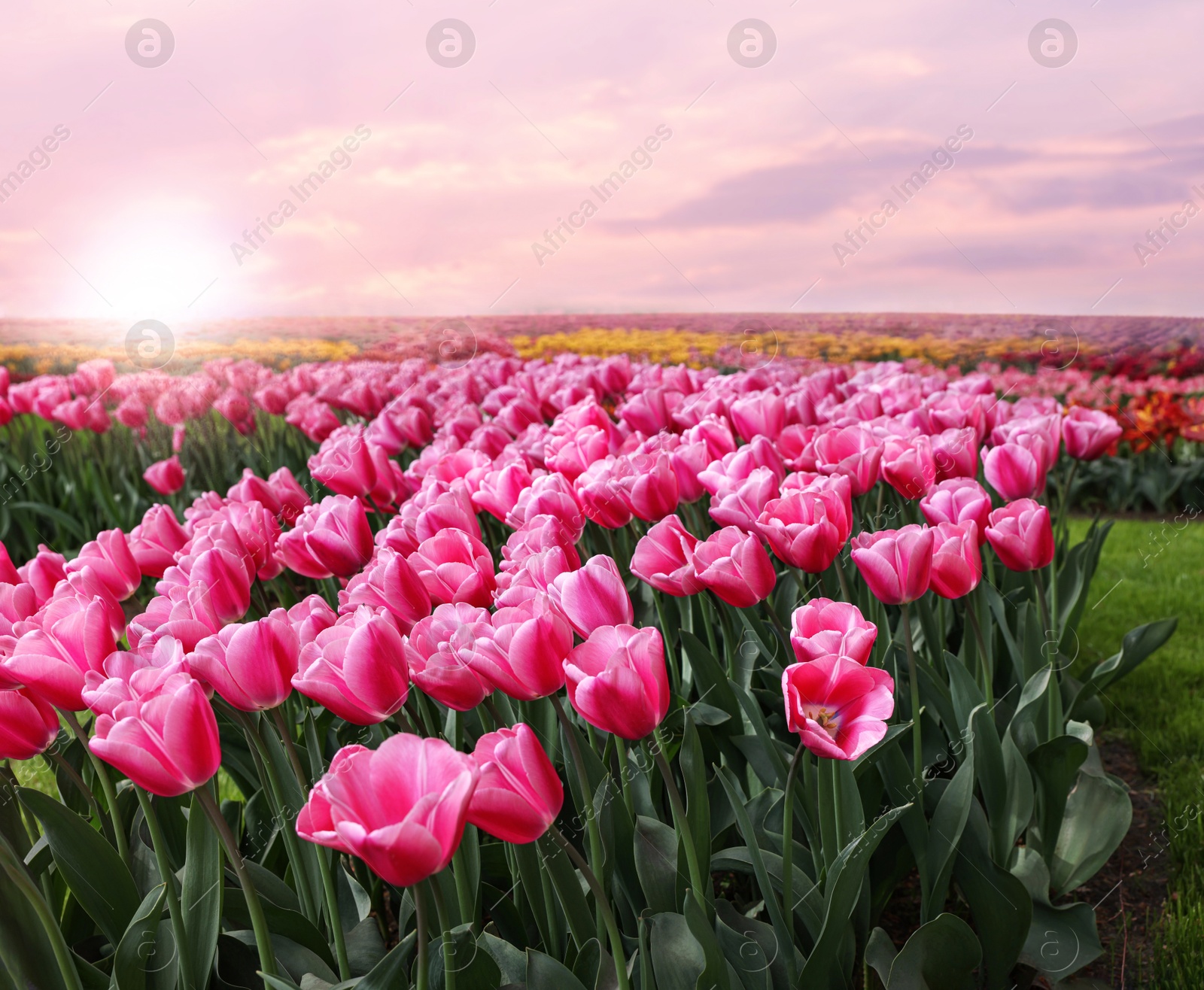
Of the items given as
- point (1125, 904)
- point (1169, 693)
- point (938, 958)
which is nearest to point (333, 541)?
point (938, 958)

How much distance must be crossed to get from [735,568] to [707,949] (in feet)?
1.51

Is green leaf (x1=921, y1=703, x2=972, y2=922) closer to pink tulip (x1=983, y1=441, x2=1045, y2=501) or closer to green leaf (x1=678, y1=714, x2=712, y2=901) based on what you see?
green leaf (x1=678, y1=714, x2=712, y2=901)

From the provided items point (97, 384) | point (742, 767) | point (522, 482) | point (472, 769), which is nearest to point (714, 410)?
point (522, 482)

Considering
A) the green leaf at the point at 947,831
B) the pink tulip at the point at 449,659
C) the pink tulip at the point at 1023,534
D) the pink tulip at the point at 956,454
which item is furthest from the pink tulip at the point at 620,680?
the pink tulip at the point at 956,454

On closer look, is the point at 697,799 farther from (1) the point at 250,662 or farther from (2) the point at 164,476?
(2) the point at 164,476

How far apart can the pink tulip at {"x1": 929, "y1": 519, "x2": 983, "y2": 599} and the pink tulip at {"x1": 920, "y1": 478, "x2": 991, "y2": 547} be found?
0.49 feet

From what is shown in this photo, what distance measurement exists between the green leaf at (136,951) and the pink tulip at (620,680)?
60 cm

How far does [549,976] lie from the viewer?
108cm

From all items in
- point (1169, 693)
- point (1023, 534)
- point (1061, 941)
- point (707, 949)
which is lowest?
point (1169, 693)

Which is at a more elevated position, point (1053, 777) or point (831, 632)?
point (831, 632)

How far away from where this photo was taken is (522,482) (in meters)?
1.82

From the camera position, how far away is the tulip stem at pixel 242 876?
0.98 m

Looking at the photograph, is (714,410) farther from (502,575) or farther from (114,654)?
(114,654)

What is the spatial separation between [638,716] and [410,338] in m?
7.94
